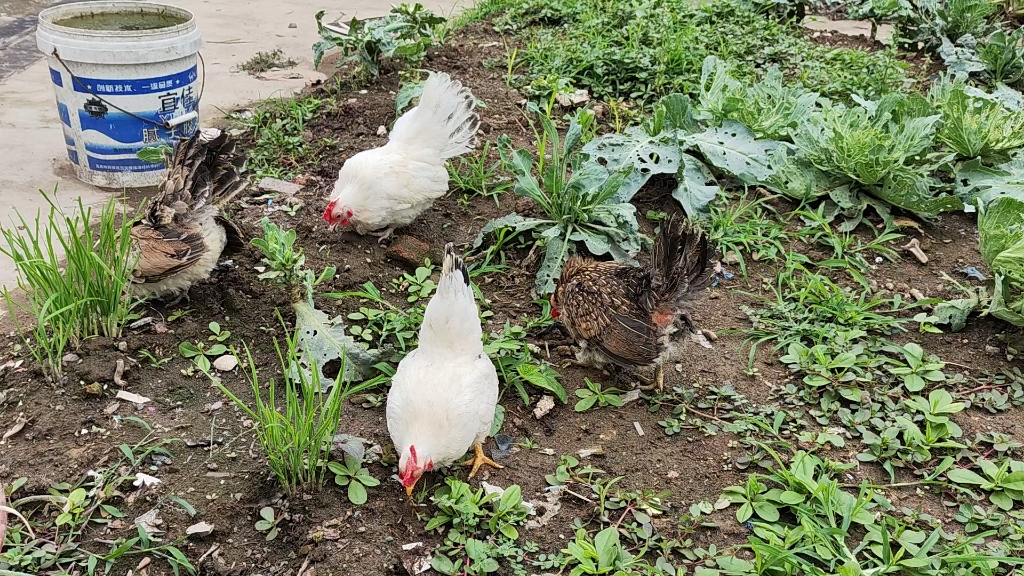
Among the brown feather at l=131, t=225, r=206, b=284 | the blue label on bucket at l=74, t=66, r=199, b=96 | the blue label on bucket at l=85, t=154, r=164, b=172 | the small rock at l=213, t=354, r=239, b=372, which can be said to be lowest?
the small rock at l=213, t=354, r=239, b=372

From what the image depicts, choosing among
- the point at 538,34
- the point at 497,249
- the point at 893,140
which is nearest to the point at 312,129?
the point at 497,249

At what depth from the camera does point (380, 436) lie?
308 cm

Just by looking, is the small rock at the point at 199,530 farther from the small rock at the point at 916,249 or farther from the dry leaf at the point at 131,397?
the small rock at the point at 916,249

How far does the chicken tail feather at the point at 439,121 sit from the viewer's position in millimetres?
4281

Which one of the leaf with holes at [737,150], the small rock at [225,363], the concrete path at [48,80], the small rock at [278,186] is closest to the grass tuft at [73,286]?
the small rock at [225,363]

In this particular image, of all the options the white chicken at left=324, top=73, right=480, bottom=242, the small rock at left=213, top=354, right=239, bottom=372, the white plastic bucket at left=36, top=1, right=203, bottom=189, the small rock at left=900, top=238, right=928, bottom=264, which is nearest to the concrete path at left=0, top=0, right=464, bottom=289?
the white plastic bucket at left=36, top=1, right=203, bottom=189

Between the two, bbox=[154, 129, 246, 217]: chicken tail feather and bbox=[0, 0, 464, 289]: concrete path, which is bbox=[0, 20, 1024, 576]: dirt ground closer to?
bbox=[154, 129, 246, 217]: chicken tail feather

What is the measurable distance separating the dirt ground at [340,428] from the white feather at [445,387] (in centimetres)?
21

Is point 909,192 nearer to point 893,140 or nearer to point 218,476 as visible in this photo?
point 893,140

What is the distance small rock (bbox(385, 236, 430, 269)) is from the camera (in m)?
4.19

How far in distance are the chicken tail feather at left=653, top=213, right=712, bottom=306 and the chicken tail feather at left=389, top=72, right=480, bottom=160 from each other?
5.45ft

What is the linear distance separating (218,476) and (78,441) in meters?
0.59

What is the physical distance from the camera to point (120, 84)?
14.6 feet

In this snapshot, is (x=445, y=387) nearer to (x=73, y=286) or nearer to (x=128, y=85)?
(x=73, y=286)
